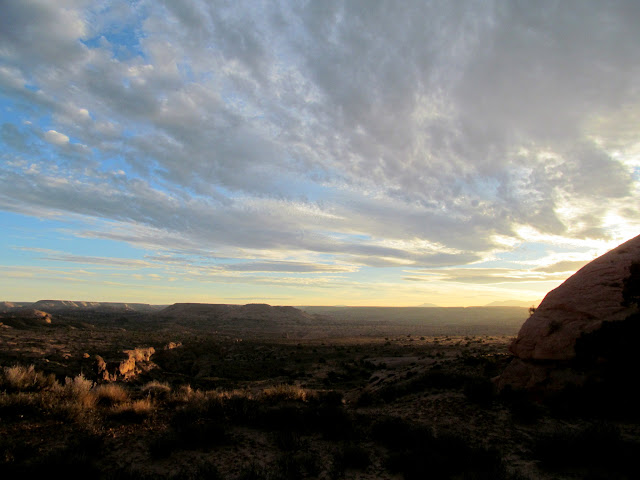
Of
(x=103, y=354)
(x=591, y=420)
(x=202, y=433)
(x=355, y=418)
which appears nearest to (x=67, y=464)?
(x=202, y=433)

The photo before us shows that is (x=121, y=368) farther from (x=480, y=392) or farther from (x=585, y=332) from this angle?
(x=585, y=332)

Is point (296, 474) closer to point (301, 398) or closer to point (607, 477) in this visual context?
point (301, 398)

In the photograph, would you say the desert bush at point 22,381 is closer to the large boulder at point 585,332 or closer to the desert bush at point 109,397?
the desert bush at point 109,397

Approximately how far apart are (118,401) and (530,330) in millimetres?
13552

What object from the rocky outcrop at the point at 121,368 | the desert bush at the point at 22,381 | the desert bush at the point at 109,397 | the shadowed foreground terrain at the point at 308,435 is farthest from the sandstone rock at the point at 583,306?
the rocky outcrop at the point at 121,368

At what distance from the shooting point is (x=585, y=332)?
32.1 ft

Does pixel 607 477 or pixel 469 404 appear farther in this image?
pixel 469 404

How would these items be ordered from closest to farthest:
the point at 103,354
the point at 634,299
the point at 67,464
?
the point at 67,464
the point at 634,299
the point at 103,354

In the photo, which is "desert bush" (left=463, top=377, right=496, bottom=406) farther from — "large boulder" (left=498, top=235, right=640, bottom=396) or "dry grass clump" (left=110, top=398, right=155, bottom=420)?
"dry grass clump" (left=110, top=398, right=155, bottom=420)

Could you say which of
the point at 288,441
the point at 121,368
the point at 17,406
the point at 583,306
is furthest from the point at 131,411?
the point at 121,368

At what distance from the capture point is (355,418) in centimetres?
940

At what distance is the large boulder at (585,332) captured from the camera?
9117 millimetres

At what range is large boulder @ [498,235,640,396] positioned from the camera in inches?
359

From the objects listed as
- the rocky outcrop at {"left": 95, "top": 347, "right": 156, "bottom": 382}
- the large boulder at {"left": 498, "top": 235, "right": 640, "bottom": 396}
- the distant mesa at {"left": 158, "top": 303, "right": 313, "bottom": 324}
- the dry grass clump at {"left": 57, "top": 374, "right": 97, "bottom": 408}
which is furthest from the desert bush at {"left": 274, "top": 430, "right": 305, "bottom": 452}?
the distant mesa at {"left": 158, "top": 303, "right": 313, "bottom": 324}
